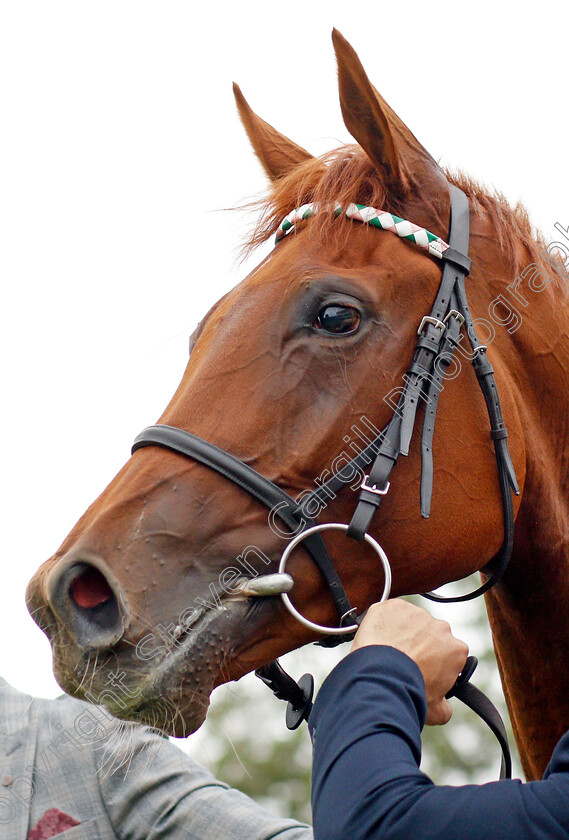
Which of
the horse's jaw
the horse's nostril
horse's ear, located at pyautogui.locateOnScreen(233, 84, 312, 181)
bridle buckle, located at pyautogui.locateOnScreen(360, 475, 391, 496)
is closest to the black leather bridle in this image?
bridle buckle, located at pyautogui.locateOnScreen(360, 475, 391, 496)

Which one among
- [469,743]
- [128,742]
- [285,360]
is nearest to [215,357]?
[285,360]

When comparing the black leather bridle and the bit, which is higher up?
the black leather bridle

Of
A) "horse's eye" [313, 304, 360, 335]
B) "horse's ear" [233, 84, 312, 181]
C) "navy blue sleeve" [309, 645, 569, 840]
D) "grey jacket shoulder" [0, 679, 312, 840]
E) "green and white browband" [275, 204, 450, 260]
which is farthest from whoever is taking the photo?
"horse's ear" [233, 84, 312, 181]

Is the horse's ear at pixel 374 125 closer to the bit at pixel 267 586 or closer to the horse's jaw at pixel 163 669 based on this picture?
the bit at pixel 267 586

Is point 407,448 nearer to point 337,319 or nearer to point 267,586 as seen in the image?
point 337,319

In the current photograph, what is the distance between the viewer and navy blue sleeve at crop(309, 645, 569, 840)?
1.51 meters

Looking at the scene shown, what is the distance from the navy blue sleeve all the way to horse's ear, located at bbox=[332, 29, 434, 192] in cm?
147

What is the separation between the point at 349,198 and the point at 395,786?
1.66 m

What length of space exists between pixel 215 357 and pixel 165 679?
2.82 feet

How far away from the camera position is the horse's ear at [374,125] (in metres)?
2.25

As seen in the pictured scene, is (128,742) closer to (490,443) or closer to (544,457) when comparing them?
(490,443)

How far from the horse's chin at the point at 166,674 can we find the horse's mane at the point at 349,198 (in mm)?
1171

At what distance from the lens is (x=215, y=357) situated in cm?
222

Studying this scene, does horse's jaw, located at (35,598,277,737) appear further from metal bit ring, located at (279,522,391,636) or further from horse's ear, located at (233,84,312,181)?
horse's ear, located at (233,84,312,181)
